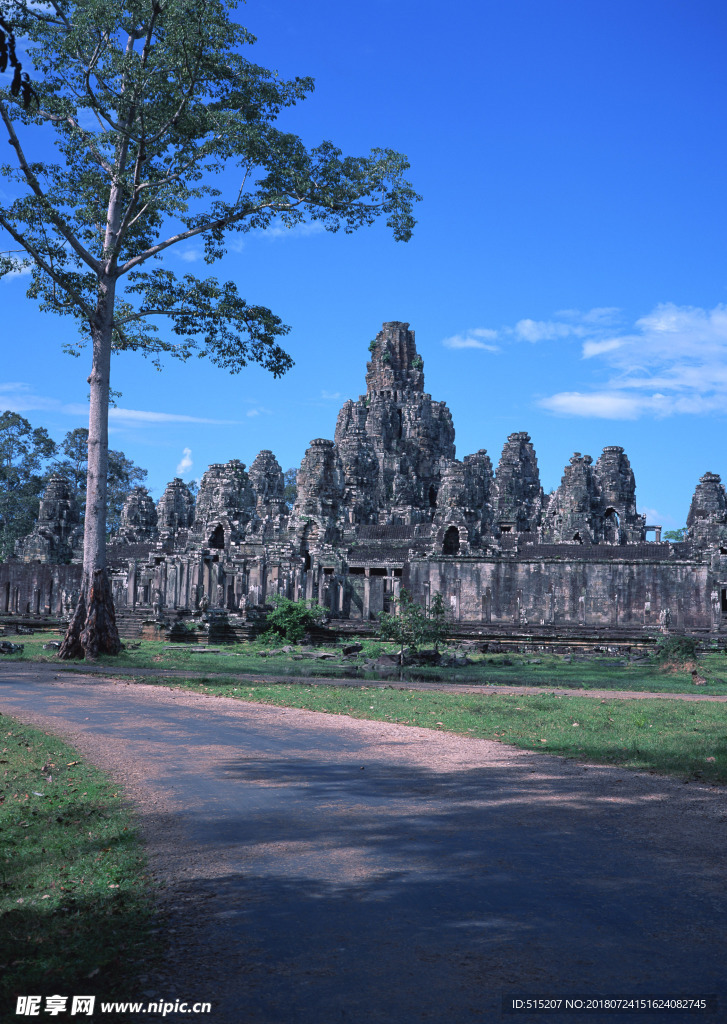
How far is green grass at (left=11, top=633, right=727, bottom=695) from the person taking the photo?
1988 centimetres

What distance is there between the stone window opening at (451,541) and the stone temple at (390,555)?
0.09 m

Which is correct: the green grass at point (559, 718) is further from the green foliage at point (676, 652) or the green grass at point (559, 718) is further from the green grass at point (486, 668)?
the green foliage at point (676, 652)

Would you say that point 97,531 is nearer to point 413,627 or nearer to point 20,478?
point 413,627

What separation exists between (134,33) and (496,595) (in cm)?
2672

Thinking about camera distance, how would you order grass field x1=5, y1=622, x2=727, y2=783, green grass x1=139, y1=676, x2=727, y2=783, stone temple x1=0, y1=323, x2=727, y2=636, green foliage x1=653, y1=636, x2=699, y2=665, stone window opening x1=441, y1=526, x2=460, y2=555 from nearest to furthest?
1. green grass x1=139, y1=676, x2=727, y2=783
2. grass field x1=5, y1=622, x2=727, y2=783
3. green foliage x1=653, y1=636, x2=699, y2=665
4. stone temple x1=0, y1=323, x2=727, y2=636
5. stone window opening x1=441, y1=526, x2=460, y2=555

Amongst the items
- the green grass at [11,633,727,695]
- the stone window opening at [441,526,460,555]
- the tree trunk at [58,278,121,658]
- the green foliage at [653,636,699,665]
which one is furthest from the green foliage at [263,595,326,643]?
the stone window opening at [441,526,460,555]

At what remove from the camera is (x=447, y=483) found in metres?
46.2

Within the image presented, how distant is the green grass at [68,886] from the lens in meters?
3.99

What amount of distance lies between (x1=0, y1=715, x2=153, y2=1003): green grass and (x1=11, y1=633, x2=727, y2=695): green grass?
12.6m

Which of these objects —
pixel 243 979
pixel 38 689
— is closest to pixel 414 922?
pixel 243 979

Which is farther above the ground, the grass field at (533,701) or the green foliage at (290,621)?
the green foliage at (290,621)

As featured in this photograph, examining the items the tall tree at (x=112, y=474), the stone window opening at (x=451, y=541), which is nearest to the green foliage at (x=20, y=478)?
the tall tree at (x=112, y=474)

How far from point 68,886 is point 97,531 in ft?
65.3

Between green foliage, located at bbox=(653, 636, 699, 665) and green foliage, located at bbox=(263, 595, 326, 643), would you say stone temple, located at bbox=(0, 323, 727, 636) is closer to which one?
green foliage, located at bbox=(263, 595, 326, 643)
